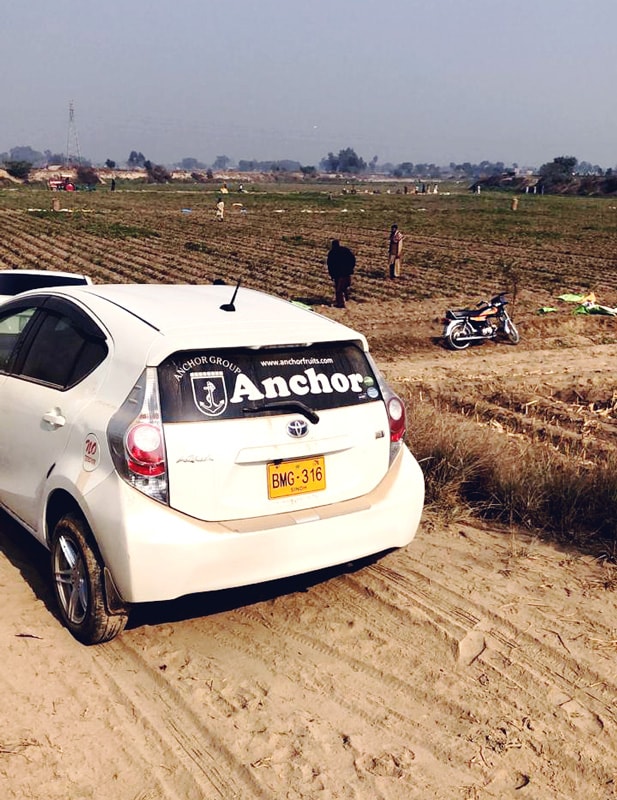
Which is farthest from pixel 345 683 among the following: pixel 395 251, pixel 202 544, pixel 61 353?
pixel 395 251

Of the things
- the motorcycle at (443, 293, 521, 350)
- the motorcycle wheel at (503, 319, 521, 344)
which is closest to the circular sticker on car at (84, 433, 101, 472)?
the motorcycle at (443, 293, 521, 350)

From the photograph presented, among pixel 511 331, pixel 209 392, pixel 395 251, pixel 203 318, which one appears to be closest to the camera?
pixel 209 392

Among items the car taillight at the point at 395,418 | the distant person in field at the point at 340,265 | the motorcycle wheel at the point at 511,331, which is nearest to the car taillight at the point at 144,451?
the car taillight at the point at 395,418

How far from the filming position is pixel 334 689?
3678 millimetres

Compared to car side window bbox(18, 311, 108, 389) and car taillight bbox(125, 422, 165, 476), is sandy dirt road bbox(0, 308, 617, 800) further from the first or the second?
car side window bbox(18, 311, 108, 389)

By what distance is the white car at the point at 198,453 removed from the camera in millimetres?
3664

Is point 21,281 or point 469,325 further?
point 469,325

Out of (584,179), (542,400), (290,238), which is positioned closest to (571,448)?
(542,400)

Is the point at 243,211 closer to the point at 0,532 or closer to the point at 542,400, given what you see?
the point at 542,400

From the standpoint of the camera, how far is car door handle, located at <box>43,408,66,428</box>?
4.16m

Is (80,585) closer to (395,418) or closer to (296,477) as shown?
(296,477)

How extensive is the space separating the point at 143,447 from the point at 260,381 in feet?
2.17

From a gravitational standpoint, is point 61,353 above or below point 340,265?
above

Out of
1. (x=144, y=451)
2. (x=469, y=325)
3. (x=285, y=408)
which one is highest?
(x=285, y=408)
